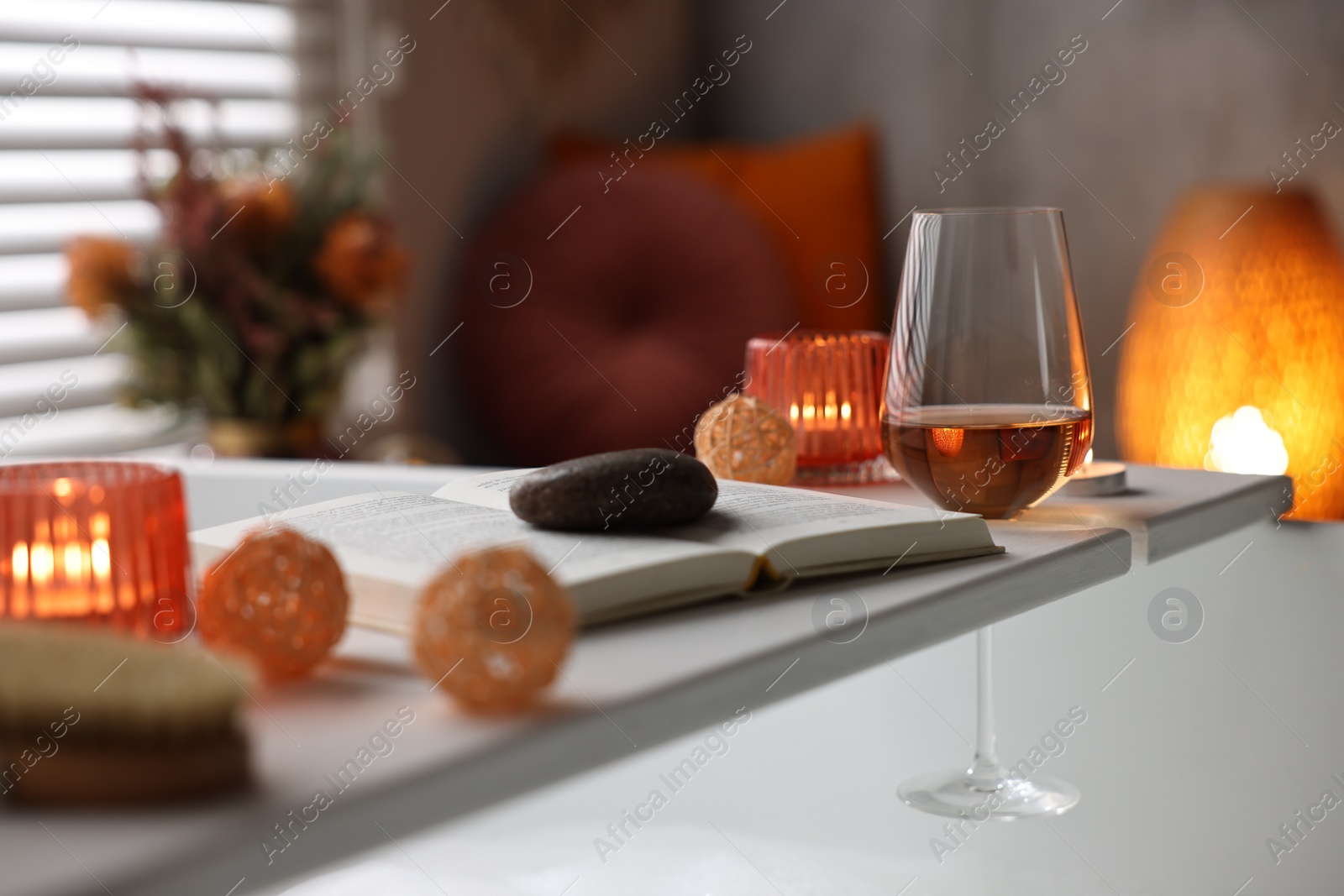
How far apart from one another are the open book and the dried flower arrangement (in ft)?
3.60

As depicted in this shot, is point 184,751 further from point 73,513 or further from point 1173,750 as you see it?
point 1173,750

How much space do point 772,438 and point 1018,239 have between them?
221 millimetres

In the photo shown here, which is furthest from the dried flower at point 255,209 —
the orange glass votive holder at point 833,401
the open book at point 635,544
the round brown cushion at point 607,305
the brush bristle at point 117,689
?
the brush bristle at point 117,689

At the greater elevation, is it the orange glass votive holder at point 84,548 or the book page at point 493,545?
the orange glass votive holder at point 84,548

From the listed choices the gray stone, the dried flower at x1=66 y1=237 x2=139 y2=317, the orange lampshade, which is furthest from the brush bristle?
the orange lampshade

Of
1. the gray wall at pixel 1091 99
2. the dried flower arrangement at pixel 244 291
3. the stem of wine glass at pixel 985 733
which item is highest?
the gray wall at pixel 1091 99

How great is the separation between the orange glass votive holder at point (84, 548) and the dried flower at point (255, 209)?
1.30 m

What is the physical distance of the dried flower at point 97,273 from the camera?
174cm

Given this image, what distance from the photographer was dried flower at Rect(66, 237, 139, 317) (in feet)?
5.71

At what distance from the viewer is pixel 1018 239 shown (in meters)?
0.82

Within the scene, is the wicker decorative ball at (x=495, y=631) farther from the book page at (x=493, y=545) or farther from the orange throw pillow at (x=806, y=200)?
the orange throw pillow at (x=806, y=200)

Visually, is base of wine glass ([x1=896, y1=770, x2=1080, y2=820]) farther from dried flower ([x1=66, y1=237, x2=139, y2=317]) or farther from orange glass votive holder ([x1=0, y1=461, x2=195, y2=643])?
dried flower ([x1=66, y1=237, x2=139, y2=317])

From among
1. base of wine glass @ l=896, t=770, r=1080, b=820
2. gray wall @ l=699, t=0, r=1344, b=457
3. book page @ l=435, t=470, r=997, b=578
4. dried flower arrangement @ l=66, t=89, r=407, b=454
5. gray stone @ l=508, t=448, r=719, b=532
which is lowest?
base of wine glass @ l=896, t=770, r=1080, b=820

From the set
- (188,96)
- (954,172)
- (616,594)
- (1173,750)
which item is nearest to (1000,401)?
(616,594)
